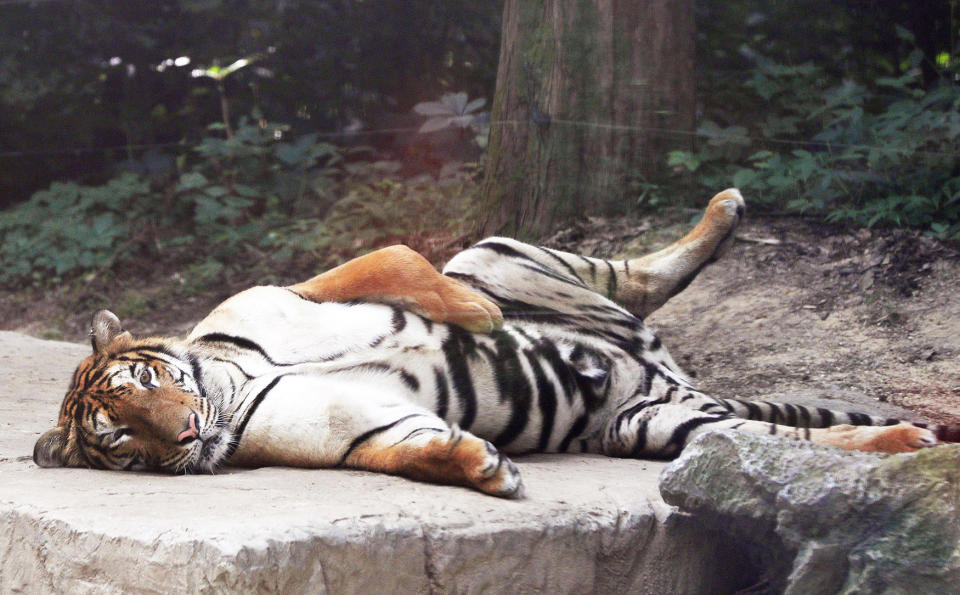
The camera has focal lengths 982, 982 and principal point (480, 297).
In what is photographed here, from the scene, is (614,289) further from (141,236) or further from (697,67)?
(141,236)

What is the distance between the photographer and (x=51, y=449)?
209 centimetres

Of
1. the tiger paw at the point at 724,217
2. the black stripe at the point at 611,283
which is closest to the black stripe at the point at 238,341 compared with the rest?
the black stripe at the point at 611,283

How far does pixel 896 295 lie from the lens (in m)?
2.97

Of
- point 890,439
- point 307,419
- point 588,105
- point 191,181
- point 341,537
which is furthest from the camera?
point 191,181

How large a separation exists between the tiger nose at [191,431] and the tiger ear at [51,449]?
1.05 ft

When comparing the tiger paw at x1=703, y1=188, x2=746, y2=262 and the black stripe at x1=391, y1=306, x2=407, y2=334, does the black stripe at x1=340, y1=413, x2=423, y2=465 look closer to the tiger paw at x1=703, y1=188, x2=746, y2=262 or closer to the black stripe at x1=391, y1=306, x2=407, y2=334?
the black stripe at x1=391, y1=306, x2=407, y2=334

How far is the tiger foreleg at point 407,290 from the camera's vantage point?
2354 millimetres

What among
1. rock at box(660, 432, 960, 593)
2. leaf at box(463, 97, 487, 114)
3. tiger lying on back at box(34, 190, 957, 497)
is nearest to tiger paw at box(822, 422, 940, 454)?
tiger lying on back at box(34, 190, 957, 497)

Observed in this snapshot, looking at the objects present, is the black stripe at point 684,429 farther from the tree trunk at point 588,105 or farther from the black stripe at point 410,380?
the tree trunk at point 588,105

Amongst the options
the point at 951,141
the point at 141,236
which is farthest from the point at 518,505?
the point at 141,236

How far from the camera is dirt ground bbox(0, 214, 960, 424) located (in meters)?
2.72

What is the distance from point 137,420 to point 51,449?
0.26 m

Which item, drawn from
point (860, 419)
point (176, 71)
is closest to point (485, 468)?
point (860, 419)

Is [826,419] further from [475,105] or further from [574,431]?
[475,105]
